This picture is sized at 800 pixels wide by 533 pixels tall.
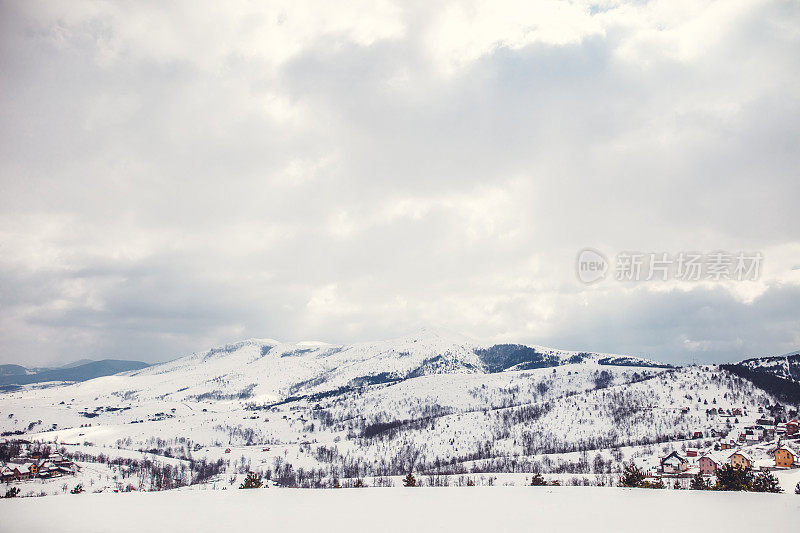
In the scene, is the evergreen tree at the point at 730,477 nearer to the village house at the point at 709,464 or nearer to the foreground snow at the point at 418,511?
the foreground snow at the point at 418,511

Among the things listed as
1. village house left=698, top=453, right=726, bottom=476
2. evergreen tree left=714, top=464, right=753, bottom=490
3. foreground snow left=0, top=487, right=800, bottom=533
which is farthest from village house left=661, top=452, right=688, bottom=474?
foreground snow left=0, top=487, right=800, bottom=533

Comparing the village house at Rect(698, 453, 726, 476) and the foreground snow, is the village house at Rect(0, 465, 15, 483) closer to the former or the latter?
the foreground snow

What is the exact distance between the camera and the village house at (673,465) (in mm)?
118812

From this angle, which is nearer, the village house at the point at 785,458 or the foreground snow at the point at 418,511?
the foreground snow at the point at 418,511

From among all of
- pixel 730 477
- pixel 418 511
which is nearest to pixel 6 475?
pixel 418 511

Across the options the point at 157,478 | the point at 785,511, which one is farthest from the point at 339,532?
the point at 157,478

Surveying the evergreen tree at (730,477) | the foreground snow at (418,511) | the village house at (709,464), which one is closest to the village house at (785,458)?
the village house at (709,464)

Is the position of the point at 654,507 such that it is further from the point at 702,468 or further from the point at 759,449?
the point at 759,449

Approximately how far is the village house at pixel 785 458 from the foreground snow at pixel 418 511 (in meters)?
116

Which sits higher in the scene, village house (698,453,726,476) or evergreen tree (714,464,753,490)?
evergreen tree (714,464,753,490)

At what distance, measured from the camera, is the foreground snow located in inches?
633

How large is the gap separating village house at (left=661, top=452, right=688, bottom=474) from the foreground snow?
123 metres

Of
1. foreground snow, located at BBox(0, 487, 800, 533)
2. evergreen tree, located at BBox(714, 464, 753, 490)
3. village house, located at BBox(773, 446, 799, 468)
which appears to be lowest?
village house, located at BBox(773, 446, 799, 468)

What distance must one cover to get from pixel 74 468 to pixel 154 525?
628 feet
